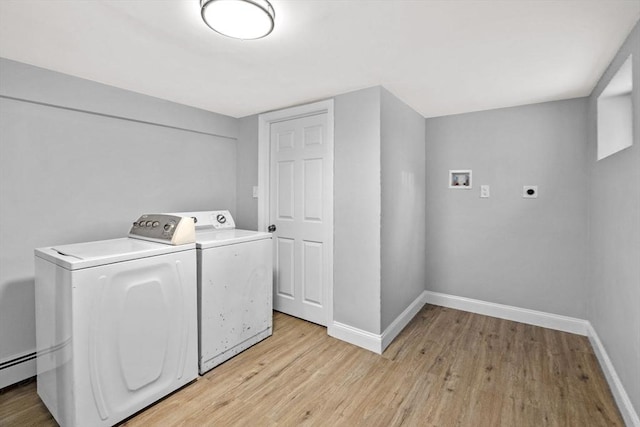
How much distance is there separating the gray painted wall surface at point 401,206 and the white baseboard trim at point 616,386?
4.71 feet

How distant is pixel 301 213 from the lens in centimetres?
299

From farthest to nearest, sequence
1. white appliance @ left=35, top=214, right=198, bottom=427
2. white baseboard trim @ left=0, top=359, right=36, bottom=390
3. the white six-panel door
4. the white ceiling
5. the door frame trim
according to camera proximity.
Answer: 1. the white six-panel door
2. the door frame trim
3. white baseboard trim @ left=0, top=359, right=36, bottom=390
4. white appliance @ left=35, top=214, right=198, bottom=427
5. the white ceiling

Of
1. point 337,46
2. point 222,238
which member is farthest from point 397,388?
point 337,46

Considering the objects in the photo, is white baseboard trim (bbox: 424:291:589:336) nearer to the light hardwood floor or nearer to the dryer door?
the light hardwood floor

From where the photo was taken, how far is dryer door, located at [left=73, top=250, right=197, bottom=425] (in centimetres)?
155

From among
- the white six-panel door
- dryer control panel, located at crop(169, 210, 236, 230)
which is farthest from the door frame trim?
dryer control panel, located at crop(169, 210, 236, 230)

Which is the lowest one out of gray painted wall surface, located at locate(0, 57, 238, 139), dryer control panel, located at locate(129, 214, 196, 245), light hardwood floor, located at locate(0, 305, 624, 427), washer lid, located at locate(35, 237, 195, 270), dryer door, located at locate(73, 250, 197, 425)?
light hardwood floor, located at locate(0, 305, 624, 427)

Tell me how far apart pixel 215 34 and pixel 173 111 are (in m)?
1.42

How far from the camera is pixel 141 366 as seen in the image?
1.75 meters

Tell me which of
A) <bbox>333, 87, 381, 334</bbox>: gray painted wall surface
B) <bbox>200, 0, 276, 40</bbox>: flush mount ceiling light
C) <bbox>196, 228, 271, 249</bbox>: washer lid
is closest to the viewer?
<bbox>200, 0, 276, 40</bbox>: flush mount ceiling light

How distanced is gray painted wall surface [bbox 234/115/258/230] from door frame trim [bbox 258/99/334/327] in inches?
3.4

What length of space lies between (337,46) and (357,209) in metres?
1.23

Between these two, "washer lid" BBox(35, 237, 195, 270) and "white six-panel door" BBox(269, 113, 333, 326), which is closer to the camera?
"washer lid" BBox(35, 237, 195, 270)

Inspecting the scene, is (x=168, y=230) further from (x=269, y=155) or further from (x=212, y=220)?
(x=269, y=155)
